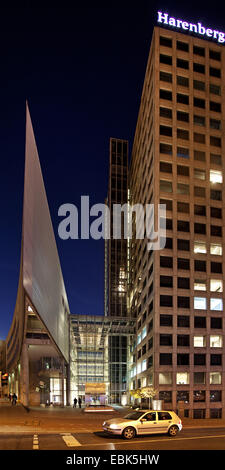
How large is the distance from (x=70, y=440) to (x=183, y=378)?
145 ft

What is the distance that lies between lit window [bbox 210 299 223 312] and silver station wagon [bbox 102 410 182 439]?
43913 mm

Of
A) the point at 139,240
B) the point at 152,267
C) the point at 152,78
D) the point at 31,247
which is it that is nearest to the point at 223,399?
the point at 152,267

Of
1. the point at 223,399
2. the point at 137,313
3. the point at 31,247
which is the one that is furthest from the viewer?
the point at 137,313

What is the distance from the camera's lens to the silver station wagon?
2094cm

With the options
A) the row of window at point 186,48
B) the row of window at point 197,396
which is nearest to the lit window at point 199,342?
the row of window at point 197,396

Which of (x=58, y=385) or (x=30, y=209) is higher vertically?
(x=30, y=209)

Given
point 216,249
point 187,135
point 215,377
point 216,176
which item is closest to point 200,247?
point 216,249

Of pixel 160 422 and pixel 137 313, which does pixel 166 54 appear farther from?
pixel 160 422

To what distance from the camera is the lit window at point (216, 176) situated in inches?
2788

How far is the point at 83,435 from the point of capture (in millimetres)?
22484

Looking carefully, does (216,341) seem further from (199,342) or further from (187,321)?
(187,321)

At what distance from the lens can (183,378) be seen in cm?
6131

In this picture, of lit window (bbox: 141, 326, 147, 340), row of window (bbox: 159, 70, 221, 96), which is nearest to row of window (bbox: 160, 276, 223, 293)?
lit window (bbox: 141, 326, 147, 340)

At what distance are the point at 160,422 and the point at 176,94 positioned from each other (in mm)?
59004
